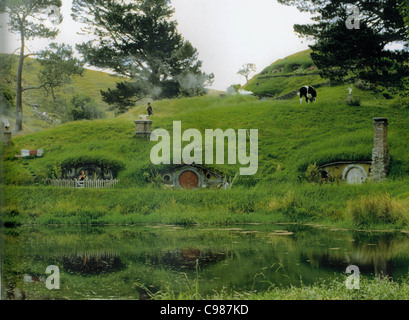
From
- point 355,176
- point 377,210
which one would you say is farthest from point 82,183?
point 377,210

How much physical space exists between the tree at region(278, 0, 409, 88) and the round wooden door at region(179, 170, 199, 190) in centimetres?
381

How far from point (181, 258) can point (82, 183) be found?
375 centimetres

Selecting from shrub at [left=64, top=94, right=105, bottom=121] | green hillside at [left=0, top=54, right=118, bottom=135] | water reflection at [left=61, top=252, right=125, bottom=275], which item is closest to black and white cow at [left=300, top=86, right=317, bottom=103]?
green hillside at [left=0, top=54, right=118, bottom=135]

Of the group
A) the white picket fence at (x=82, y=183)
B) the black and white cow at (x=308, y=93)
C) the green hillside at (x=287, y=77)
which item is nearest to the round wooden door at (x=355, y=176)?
the green hillside at (x=287, y=77)

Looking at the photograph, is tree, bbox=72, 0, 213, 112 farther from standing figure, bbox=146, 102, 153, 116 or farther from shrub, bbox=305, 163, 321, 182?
shrub, bbox=305, 163, 321, 182

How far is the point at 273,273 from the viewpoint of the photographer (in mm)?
6879

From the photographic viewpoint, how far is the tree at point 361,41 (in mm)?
9734

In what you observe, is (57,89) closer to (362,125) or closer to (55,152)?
(55,152)

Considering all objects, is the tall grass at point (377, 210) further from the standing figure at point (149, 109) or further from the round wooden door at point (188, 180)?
the standing figure at point (149, 109)

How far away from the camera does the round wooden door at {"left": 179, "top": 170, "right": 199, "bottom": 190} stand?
419 inches

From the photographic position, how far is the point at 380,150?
406 inches

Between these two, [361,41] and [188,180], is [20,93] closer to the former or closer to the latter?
[188,180]
